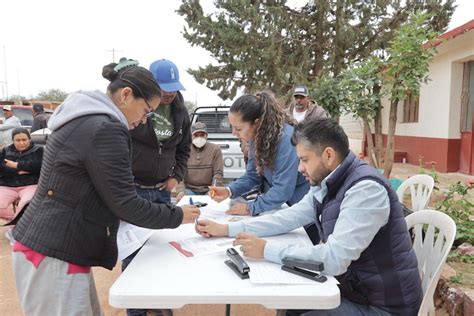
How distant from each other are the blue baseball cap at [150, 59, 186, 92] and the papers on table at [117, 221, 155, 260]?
951 millimetres

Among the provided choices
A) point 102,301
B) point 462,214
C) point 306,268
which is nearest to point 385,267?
point 306,268

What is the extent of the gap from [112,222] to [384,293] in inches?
41.9

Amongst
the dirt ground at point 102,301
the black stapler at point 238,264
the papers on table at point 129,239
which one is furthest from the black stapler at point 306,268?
the dirt ground at point 102,301

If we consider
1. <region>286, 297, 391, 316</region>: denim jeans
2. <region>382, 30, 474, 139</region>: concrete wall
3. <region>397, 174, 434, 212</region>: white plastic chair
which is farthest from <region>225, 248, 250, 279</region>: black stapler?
<region>382, 30, 474, 139</region>: concrete wall

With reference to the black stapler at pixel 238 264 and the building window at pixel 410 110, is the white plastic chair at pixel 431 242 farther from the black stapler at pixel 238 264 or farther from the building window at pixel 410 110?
the building window at pixel 410 110

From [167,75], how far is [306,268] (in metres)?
1.56

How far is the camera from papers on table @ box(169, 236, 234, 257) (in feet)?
5.58

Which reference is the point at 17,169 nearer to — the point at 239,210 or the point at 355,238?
the point at 239,210

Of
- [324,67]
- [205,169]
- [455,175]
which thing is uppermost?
[324,67]

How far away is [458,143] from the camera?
7602mm

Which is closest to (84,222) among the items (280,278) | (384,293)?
(280,278)

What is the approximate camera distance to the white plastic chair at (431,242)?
1720 mm

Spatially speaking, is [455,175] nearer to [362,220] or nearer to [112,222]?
[362,220]

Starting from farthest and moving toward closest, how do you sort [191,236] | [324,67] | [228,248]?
[324,67] → [191,236] → [228,248]
